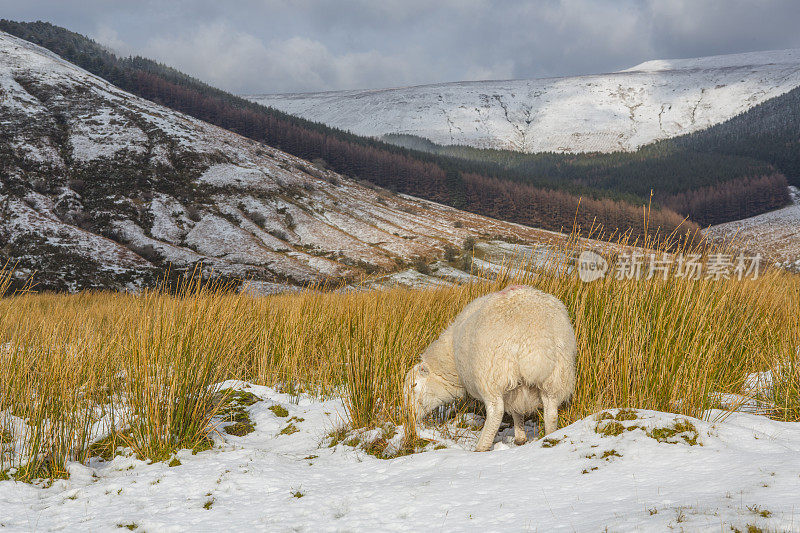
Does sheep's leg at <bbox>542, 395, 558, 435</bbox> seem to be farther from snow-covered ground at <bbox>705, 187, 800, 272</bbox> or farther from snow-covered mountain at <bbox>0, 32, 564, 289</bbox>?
snow-covered ground at <bbox>705, 187, 800, 272</bbox>

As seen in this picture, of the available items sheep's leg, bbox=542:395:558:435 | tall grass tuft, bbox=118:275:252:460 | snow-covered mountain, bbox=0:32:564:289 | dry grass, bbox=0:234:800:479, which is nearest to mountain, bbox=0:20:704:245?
snow-covered mountain, bbox=0:32:564:289

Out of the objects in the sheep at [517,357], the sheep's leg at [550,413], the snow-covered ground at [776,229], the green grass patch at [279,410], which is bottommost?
the green grass patch at [279,410]

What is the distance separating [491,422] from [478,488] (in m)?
0.86

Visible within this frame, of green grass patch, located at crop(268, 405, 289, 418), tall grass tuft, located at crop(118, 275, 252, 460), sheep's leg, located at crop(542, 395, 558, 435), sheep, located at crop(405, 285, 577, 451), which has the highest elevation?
sheep, located at crop(405, 285, 577, 451)

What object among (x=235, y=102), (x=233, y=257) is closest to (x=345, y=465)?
(x=233, y=257)

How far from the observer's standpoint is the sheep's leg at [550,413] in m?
3.59

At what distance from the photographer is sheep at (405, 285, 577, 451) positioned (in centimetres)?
345

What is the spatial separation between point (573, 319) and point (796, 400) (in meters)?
1.82

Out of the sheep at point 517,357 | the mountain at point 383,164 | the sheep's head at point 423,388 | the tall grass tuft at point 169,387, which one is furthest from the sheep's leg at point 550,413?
the mountain at point 383,164

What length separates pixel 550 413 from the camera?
142 inches

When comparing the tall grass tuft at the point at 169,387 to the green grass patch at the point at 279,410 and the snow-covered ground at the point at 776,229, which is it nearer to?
the green grass patch at the point at 279,410

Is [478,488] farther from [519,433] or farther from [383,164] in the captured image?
[383,164]

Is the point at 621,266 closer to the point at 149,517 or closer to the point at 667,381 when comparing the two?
the point at 667,381

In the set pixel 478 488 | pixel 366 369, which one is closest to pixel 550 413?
pixel 478 488
